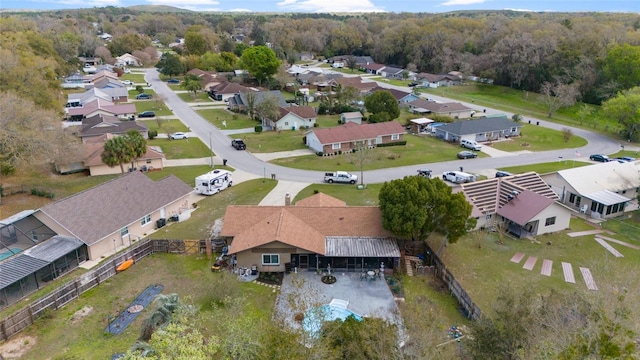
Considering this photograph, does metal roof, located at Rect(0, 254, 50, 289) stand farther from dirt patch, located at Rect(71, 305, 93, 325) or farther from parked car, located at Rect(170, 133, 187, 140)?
parked car, located at Rect(170, 133, 187, 140)

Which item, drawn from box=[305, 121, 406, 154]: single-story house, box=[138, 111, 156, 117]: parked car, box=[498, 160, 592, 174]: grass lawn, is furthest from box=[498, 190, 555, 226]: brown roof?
box=[138, 111, 156, 117]: parked car

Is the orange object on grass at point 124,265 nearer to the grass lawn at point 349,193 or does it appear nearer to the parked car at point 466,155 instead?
the grass lawn at point 349,193

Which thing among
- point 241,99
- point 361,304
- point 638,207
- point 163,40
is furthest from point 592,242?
point 163,40

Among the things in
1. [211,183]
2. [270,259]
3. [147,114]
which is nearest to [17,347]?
[270,259]

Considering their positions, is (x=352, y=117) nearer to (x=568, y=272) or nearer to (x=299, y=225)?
(x=299, y=225)

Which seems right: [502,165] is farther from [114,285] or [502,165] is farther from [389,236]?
[114,285]

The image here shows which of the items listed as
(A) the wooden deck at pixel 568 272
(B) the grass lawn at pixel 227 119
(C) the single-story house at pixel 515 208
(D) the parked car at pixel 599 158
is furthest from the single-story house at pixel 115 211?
(D) the parked car at pixel 599 158

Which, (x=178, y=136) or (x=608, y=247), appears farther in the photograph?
(x=178, y=136)
